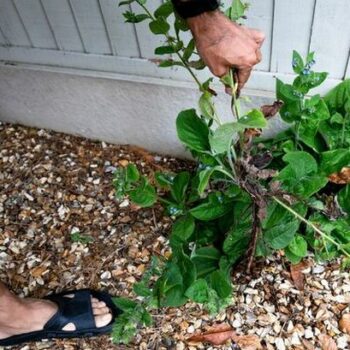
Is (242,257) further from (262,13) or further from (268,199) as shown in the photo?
(262,13)

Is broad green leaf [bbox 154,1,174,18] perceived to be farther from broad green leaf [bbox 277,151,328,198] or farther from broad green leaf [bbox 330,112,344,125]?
broad green leaf [bbox 330,112,344,125]

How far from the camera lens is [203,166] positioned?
1.44 metres

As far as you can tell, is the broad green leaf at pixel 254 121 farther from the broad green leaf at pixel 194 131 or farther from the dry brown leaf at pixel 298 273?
the dry brown leaf at pixel 298 273

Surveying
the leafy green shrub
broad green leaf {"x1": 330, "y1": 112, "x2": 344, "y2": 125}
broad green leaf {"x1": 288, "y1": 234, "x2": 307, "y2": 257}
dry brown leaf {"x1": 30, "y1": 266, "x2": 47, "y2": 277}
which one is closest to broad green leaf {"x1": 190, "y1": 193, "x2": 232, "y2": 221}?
the leafy green shrub

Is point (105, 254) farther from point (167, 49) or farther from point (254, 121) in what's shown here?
point (254, 121)

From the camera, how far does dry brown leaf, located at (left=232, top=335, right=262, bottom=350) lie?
160 cm

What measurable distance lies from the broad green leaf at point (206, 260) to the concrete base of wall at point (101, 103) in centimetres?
56

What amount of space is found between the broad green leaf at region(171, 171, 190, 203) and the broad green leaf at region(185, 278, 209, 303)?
1.04ft

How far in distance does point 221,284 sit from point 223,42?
68 cm

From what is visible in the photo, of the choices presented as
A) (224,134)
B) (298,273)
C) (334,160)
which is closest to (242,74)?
(224,134)

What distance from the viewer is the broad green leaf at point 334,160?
4.99ft

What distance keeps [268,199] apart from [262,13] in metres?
0.65

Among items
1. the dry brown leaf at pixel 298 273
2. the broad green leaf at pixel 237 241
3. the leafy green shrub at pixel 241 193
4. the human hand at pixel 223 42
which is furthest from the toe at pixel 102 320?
the human hand at pixel 223 42

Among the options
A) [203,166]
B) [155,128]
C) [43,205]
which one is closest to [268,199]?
[203,166]
